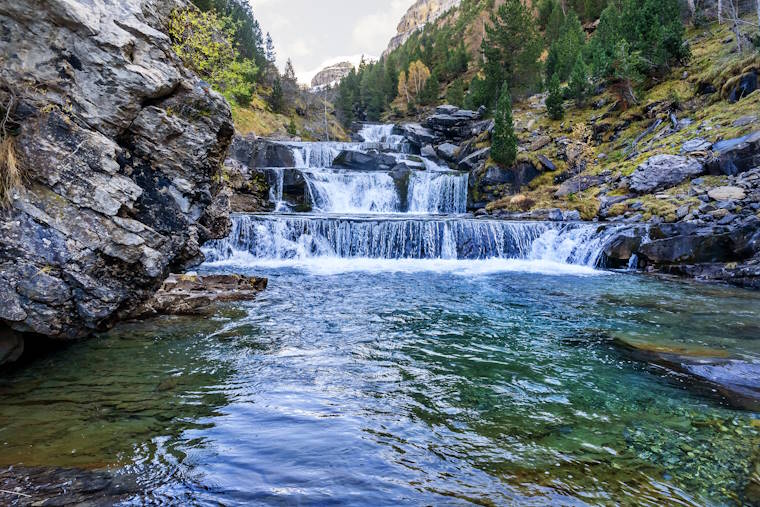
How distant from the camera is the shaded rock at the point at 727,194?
17875 mm

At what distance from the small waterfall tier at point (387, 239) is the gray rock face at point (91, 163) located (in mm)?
13864

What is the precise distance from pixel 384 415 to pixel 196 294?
7.08 meters

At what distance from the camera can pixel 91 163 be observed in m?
5.47

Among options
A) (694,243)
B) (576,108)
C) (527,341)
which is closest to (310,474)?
(527,341)

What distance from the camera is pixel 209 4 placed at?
45.5 m

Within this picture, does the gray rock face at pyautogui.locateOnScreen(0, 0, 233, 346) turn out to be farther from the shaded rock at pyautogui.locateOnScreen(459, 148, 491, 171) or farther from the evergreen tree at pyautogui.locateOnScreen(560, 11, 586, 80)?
the evergreen tree at pyautogui.locateOnScreen(560, 11, 586, 80)

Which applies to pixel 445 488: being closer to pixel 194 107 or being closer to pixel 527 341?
pixel 527 341

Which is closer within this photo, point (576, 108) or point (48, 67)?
point (48, 67)

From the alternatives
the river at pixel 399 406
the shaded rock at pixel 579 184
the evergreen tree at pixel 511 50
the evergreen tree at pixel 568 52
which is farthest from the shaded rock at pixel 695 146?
the evergreen tree at pixel 511 50

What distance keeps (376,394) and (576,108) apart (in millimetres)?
44462

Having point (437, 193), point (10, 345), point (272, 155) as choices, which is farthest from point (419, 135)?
point (10, 345)

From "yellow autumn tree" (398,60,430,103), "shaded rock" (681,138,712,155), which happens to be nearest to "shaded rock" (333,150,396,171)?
"shaded rock" (681,138,712,155)

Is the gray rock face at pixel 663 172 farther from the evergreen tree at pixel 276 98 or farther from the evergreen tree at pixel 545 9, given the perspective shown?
the evergreen tree at pixel 545 9

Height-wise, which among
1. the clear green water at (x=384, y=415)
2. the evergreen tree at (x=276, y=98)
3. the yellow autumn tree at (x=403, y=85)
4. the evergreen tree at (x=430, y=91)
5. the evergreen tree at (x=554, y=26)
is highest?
the evergreen tree at (x=554, y=26)
